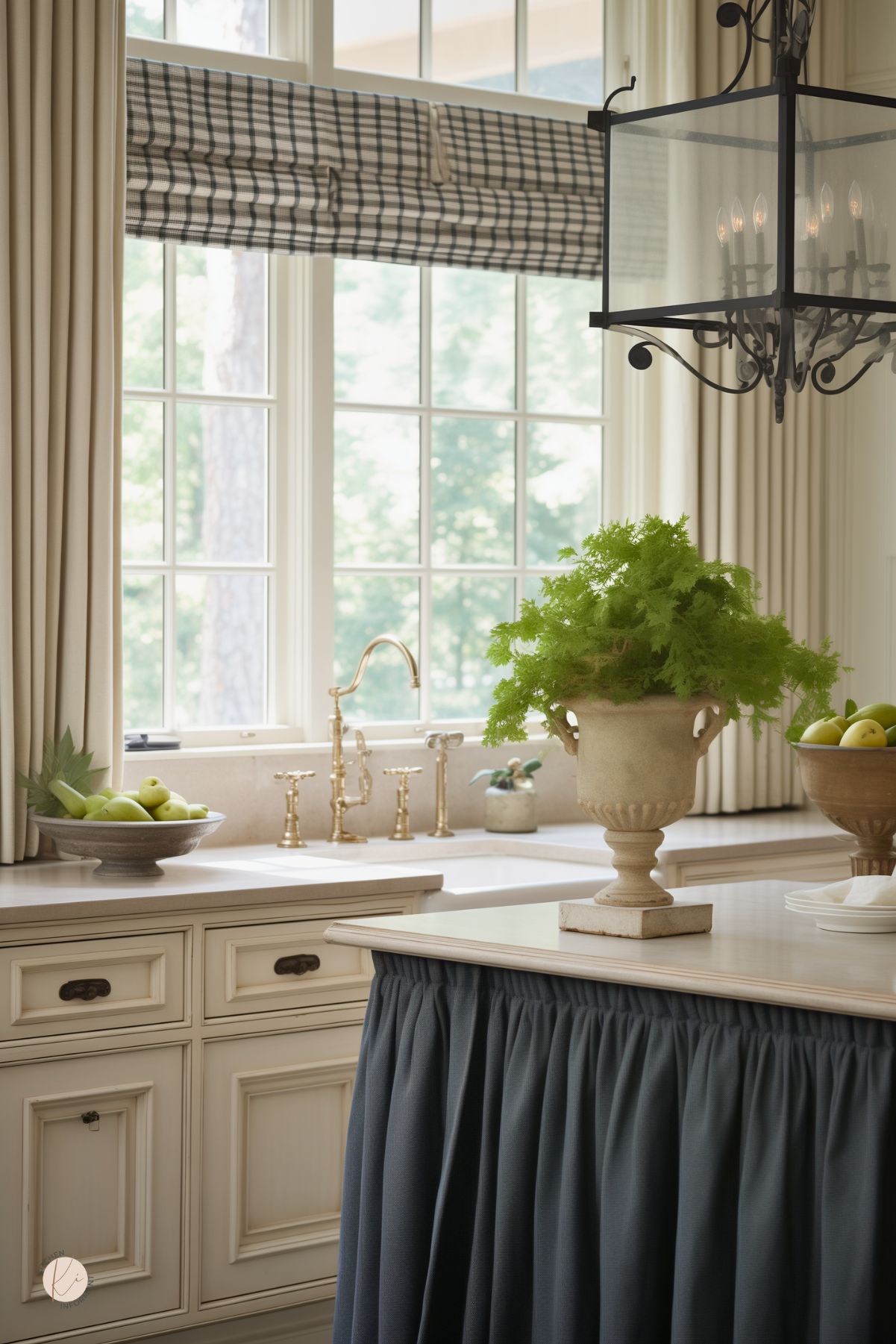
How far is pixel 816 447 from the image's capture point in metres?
4.58

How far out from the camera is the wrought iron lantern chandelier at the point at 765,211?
225 centimetres

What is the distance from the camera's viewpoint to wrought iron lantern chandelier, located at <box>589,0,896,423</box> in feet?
7.39

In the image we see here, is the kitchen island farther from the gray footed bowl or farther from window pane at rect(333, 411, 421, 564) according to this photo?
window pane at rect(333, 411, 421, 564)

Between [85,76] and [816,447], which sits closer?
[85,76]

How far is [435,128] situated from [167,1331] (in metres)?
2.74

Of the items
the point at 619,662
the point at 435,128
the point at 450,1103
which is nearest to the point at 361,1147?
the point at 450,1103

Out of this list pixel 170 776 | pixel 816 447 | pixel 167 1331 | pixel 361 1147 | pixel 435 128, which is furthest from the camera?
pixel 816 447

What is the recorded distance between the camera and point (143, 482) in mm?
3867

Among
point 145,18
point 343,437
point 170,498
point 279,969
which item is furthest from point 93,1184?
point 145,18

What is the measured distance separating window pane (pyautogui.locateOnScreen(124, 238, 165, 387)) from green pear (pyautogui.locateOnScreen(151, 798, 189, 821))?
1.18 metres

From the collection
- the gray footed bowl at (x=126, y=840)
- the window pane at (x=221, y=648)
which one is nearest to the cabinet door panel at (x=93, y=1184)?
the gray footed bowl at (x=126, y=840)

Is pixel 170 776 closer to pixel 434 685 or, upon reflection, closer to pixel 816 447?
pixel 434 685

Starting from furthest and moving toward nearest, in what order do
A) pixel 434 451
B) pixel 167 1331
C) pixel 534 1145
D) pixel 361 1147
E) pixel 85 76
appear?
pixel 434 451 < pixel 85 76 < pixel 167 1331 < pixel 361 1147 < pixel 534 1145

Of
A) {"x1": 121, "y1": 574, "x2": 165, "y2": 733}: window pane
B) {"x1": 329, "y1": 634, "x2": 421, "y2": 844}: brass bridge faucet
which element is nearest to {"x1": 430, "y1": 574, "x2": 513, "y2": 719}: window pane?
{"x1": 329, "y1": 634, "x2": 421, "y2": 844}: brass bridge faucet
